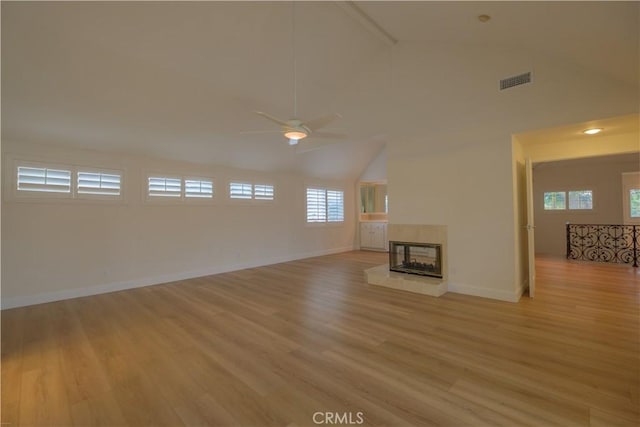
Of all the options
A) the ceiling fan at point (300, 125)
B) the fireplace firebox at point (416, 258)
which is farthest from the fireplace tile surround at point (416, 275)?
the ceiling fan at point (300, 125)

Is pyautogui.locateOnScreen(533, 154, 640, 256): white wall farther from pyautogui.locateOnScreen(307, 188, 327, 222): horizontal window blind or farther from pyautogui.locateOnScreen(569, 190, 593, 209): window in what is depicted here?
pyautogui.locateOnScreen(307, 188, 327, 222): horizontal window blind

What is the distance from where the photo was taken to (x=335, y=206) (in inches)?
376

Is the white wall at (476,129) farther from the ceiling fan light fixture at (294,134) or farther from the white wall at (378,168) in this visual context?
the white wall at (378,168)

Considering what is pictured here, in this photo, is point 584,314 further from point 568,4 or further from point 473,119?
point 568,4

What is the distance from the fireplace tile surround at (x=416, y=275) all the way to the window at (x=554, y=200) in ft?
22.0

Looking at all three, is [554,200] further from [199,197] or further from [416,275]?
[199,197]

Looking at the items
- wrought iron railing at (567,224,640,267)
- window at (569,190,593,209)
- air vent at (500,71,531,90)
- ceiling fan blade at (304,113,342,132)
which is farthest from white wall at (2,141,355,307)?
window at (569,190,593,209)

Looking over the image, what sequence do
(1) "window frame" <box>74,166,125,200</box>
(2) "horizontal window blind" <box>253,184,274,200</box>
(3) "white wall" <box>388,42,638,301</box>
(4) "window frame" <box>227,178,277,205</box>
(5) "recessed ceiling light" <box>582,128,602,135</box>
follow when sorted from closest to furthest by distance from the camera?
(3) "white wall" <box>388,42,638,301</box>, (5) "recessed ceiling light" <box>582,128,602,135</box>, (1) "window frame" <box>74,166,125,200</box>, (4) "window frame" <box>227,178,277,205</box>, (2) "horizontal window blind" <box>253,184,274,200</box>

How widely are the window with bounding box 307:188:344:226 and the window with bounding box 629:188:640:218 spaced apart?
8.22 meters

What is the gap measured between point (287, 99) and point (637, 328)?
5911mm

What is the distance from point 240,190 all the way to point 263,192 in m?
0.70

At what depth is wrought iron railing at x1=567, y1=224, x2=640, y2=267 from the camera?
290 inches

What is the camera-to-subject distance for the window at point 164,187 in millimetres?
5566

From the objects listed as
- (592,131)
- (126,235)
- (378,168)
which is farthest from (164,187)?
(592,131)
